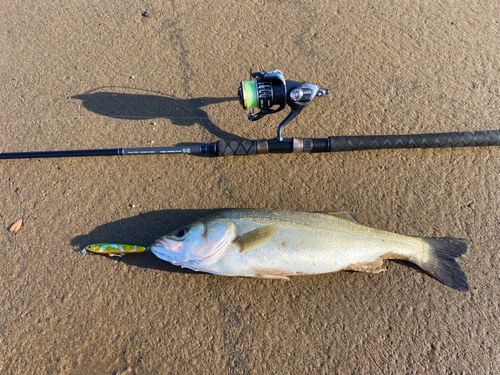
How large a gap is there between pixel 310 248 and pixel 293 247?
14 centimetres

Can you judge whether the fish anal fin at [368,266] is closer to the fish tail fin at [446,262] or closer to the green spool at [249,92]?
the fish tail fin at [446,262]

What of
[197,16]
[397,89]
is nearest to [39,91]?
[197,16]

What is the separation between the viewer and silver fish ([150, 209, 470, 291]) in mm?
2340

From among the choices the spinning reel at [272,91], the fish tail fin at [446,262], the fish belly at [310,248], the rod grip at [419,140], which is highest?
the spinning reel at [272,91]

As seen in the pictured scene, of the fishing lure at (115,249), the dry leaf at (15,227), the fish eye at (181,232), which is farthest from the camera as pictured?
the dry leaf at (15,227)

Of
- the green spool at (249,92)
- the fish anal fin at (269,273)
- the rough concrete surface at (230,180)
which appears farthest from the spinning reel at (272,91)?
the fish anal fin at (269,273)

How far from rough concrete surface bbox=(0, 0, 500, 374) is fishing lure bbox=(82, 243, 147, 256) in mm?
88

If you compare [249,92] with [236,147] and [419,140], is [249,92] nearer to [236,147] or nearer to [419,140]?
[236,147]

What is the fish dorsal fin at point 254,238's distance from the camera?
7.70ft

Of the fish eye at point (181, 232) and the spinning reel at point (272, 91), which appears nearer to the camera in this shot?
the fish eye at point (181, 232)

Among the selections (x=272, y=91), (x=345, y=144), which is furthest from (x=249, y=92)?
(x=345, y=144)

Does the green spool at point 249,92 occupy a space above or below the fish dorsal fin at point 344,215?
above

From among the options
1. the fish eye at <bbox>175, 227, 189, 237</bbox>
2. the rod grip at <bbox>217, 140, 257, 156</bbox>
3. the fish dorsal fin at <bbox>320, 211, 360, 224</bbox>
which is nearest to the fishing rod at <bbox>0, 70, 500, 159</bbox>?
the rod grip at <bbox>217, 140, 257, 156</bbox>

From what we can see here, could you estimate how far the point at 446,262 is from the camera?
8.07 feet
